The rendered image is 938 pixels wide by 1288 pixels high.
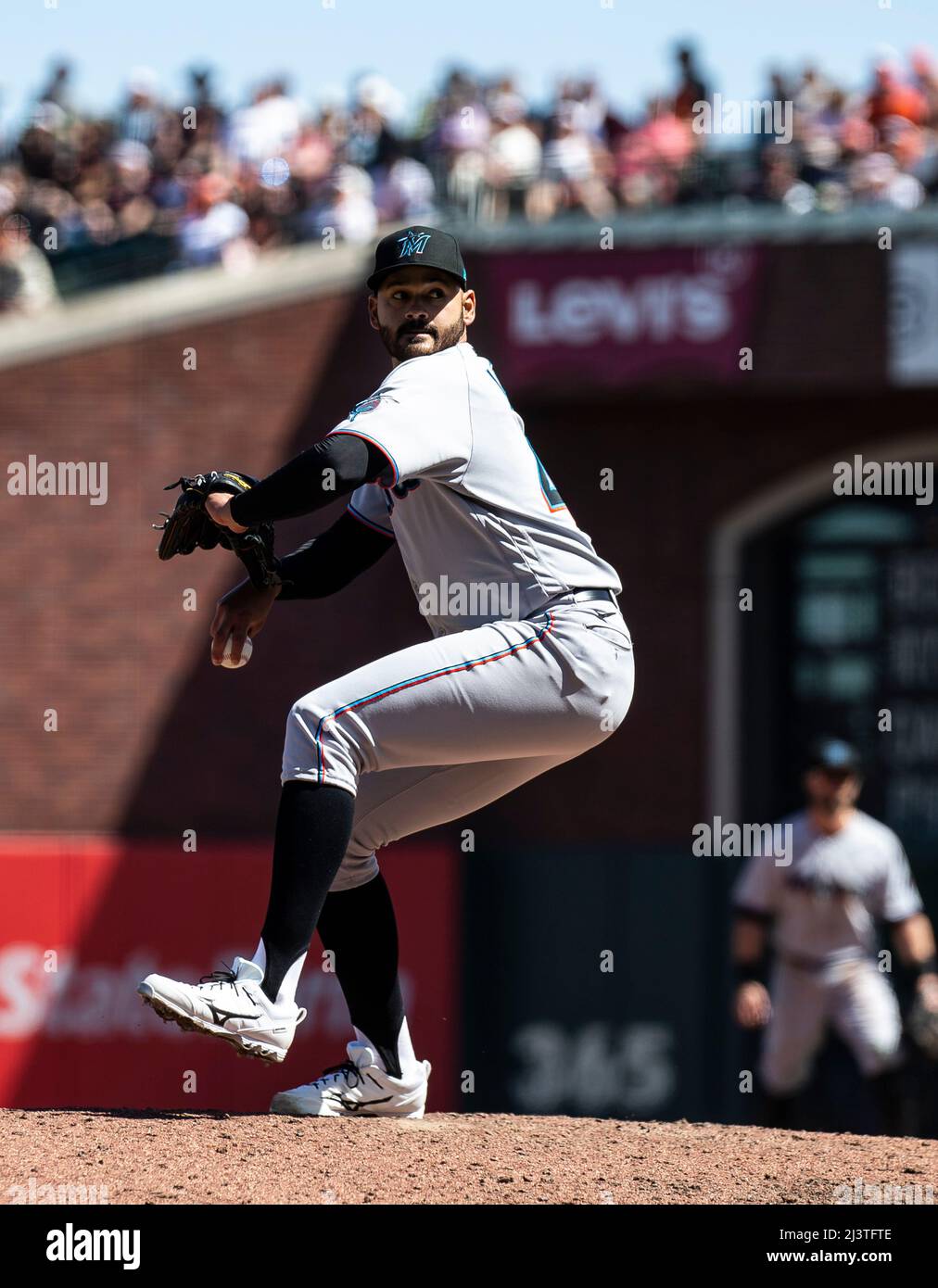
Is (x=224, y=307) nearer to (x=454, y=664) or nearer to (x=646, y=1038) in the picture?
(x=646, y=1038)

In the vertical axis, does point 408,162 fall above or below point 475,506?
above

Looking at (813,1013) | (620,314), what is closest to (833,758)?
(813,1013)

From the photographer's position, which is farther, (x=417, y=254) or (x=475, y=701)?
(x=417, y=254)

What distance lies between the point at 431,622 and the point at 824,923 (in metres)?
5.00

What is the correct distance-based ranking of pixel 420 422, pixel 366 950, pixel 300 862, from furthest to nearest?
pixel 366 950
pixel 300 862
pixel 420 422

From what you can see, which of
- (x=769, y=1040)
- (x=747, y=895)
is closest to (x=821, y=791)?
(x=747, y=895)

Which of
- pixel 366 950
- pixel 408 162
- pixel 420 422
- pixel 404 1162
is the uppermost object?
pixel 408 162

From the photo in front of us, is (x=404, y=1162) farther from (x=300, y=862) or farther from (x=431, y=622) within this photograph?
(x=431, y=622)

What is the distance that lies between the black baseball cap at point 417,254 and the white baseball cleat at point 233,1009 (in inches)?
65.0

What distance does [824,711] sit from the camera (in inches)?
500

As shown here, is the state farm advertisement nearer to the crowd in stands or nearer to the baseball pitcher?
the crowd in stands

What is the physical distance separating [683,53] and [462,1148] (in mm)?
9765

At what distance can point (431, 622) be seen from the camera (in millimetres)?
4680

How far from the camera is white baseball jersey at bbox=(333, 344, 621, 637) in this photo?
4250mm
